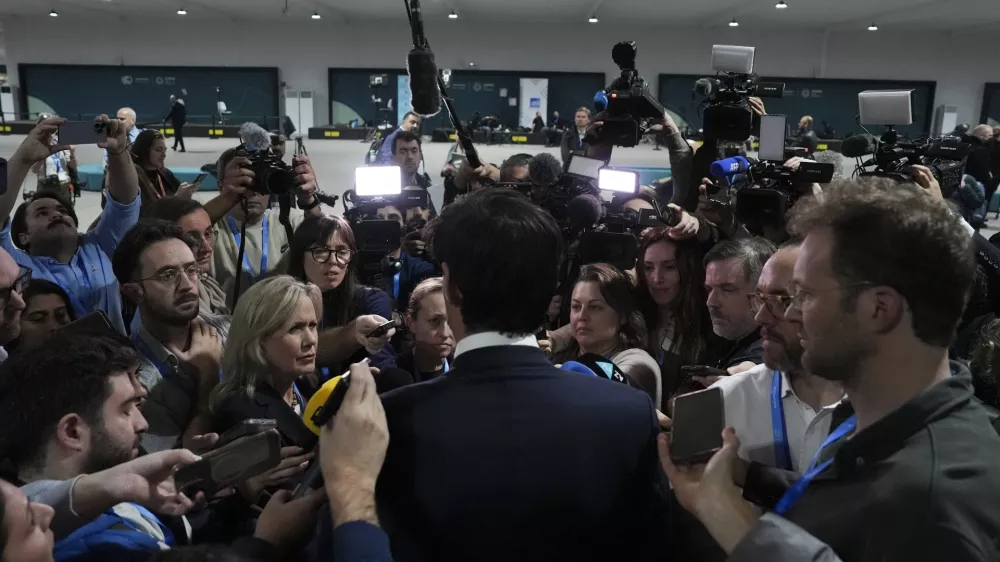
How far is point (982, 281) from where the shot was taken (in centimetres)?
233

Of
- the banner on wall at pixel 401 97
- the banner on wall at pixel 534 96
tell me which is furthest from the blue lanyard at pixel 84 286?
the banner on wall at pixel 534 96

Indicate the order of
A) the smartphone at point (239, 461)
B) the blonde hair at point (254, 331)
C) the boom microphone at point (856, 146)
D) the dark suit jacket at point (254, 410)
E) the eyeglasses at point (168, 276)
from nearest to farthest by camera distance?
the smartphone at point (239, 461) < the dark suit jacket at point (254, 410) < the blonde hair at point (254, 331) < the eyeglasses at point (168, 276) < the boom microphone at point (856, 146)

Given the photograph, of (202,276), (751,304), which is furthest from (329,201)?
(751,304)

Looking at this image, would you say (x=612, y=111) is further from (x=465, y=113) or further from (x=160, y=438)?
(x=465, y=113)

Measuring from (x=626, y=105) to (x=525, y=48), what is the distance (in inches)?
530

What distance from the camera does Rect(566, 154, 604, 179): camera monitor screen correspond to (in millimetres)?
3553

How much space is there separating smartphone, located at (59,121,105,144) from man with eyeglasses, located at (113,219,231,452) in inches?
23.2

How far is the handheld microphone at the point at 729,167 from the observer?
293 centimetres

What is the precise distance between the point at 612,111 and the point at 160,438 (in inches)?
88.1

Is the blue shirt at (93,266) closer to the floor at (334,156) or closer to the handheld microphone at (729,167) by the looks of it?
the handheld microphone at (729,167)

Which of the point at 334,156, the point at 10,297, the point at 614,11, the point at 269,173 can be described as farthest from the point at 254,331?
the point at 614,11

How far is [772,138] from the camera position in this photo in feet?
9.96

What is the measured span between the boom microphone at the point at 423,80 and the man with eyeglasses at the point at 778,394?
98 centimetres

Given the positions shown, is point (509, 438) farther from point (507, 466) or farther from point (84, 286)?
point (84, 286)
